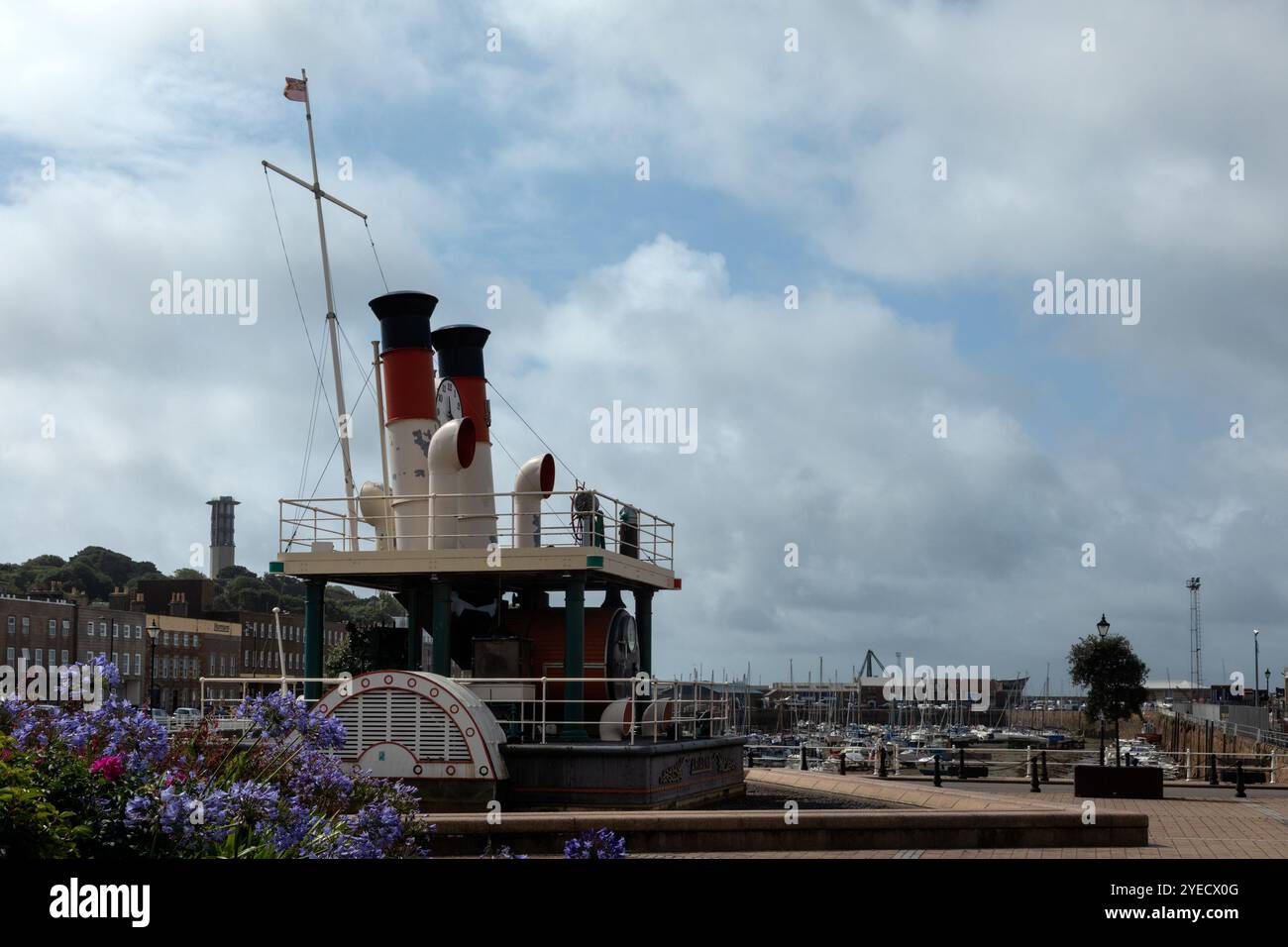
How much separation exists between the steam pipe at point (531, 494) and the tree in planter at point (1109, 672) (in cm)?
4617

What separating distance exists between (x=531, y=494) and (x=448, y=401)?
4.17 m

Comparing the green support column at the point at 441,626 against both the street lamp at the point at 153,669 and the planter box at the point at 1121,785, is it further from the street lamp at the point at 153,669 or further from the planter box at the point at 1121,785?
the street lamp at the point at 153,669

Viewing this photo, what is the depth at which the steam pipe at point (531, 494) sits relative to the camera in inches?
929

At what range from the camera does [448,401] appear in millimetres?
26953

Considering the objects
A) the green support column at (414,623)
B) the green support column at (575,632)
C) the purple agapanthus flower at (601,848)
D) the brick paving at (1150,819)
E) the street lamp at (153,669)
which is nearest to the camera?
the purple agapanthus flower at (601,848)

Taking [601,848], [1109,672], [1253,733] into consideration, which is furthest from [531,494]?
[1253,733]

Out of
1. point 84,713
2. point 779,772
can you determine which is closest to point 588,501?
point 779,772

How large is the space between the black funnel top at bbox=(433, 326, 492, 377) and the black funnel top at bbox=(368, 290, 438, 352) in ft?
4.92

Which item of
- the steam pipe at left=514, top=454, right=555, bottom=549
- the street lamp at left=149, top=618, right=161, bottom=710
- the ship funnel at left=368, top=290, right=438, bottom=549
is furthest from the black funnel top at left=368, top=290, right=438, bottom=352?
the street lamp at left=149, top=618, right=161, bottom=710

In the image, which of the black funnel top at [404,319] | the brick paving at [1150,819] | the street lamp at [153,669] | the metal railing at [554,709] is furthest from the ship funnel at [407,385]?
the street lamp at [153,669]

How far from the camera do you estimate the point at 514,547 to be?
72.1ft
